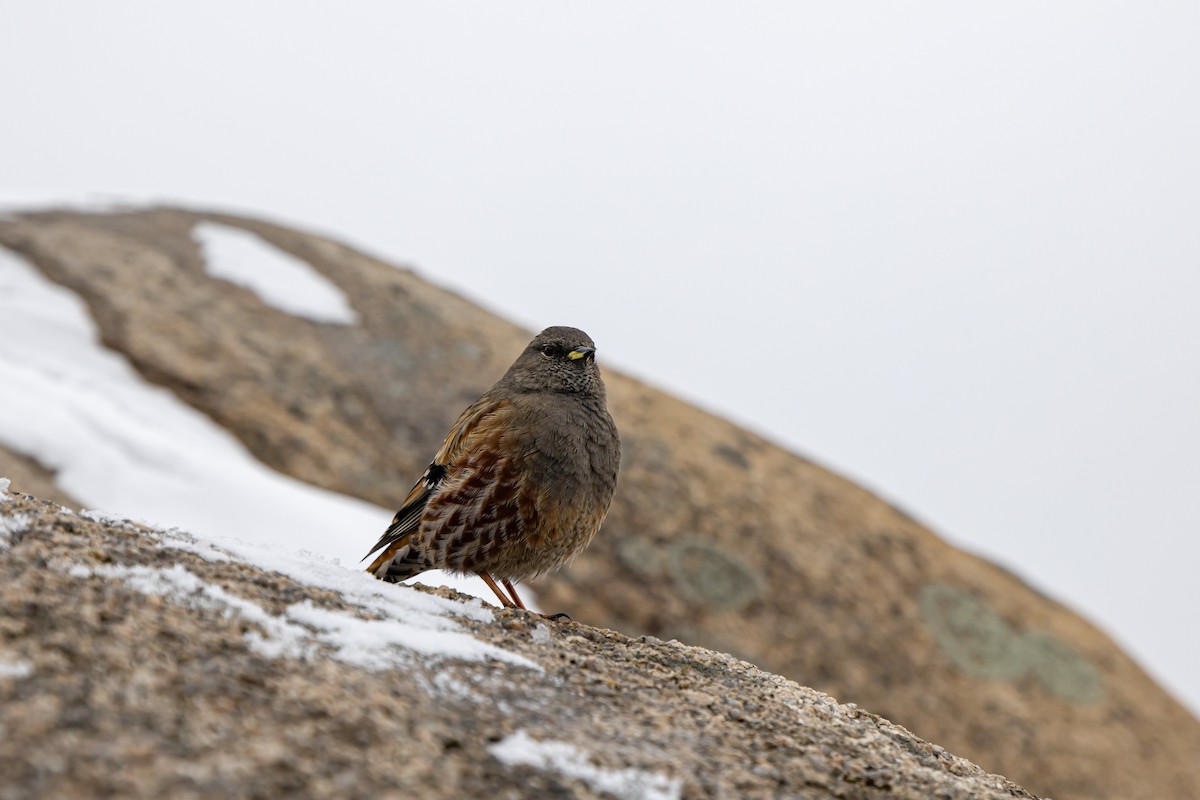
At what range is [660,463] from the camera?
1504 cm

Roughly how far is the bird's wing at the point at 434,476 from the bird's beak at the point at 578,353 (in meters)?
0.57

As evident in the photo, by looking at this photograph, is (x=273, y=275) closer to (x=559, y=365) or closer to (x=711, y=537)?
(x=711, y=537)

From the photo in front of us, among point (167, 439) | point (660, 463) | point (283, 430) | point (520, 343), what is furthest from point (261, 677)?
Result: point (520, 343)

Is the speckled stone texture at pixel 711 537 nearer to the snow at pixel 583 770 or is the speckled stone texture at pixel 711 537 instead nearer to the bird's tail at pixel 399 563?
the bird's tail at pixel 399 563

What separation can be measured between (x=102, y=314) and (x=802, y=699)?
12763 millimetres

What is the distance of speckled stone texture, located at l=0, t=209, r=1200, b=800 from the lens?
13281 millimetres

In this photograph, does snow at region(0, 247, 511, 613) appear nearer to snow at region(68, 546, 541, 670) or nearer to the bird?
the bird

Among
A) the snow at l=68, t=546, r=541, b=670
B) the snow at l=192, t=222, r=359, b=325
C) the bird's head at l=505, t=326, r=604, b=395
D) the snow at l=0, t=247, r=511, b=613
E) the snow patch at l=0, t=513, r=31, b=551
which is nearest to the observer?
the snow at l=68, t=546, r=541, b=670

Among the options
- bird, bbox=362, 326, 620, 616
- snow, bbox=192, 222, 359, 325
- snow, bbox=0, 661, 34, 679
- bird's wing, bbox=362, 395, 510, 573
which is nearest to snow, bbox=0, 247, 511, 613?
snow, bbox=192, 222, 359, 325

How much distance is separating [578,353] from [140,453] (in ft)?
21.7

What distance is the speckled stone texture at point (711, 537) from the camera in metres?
13.3

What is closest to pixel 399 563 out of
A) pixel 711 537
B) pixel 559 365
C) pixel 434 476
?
pixel 434 476

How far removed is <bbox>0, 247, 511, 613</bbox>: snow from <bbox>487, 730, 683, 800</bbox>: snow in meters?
6.71

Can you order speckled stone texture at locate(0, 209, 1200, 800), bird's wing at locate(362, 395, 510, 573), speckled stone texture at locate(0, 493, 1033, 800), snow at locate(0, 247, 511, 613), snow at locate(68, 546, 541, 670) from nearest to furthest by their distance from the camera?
speckled stone texture at locate(0, 493, 1033, 800) → snow at locate(68, 546, 541, 670) → bird's wing at locate(362, 395, 510, 573) → snow at locate(0, 247, 511, 613) → speckled stone texture at locate(0, 209, 1200, 800)
